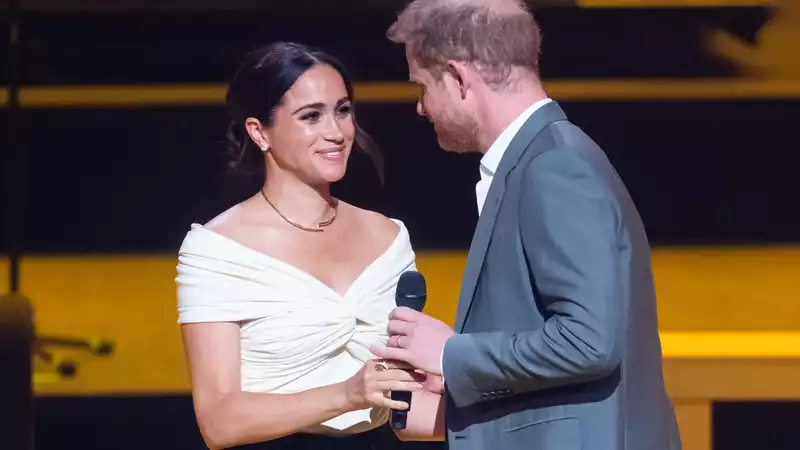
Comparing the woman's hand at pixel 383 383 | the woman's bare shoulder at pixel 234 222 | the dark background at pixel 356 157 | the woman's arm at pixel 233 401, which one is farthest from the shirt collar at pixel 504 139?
the dark background at pixel 356 157

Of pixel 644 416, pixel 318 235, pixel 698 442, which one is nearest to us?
pixel 644 416

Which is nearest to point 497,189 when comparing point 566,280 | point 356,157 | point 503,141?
point 503,141

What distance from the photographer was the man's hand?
168 centimetres

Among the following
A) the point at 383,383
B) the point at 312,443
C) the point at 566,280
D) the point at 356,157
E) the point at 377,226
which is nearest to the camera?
the point at 566,280

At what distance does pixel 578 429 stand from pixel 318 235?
0.69 meters

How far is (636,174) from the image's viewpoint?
12.6 feet

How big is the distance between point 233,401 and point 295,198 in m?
Answer: 0.39

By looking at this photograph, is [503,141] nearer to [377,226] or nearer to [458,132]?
[458,132]

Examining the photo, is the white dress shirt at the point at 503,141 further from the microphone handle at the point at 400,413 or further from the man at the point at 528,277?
the microphone handle at the point at 400,413

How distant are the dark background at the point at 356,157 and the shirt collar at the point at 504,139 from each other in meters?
2.05

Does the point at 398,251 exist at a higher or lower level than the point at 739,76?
lower

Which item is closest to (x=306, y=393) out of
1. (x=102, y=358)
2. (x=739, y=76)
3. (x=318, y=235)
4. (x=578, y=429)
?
(x=318, y=235)

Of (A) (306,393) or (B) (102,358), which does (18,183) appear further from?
(A) (306,393)

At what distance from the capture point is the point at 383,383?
1.78m
